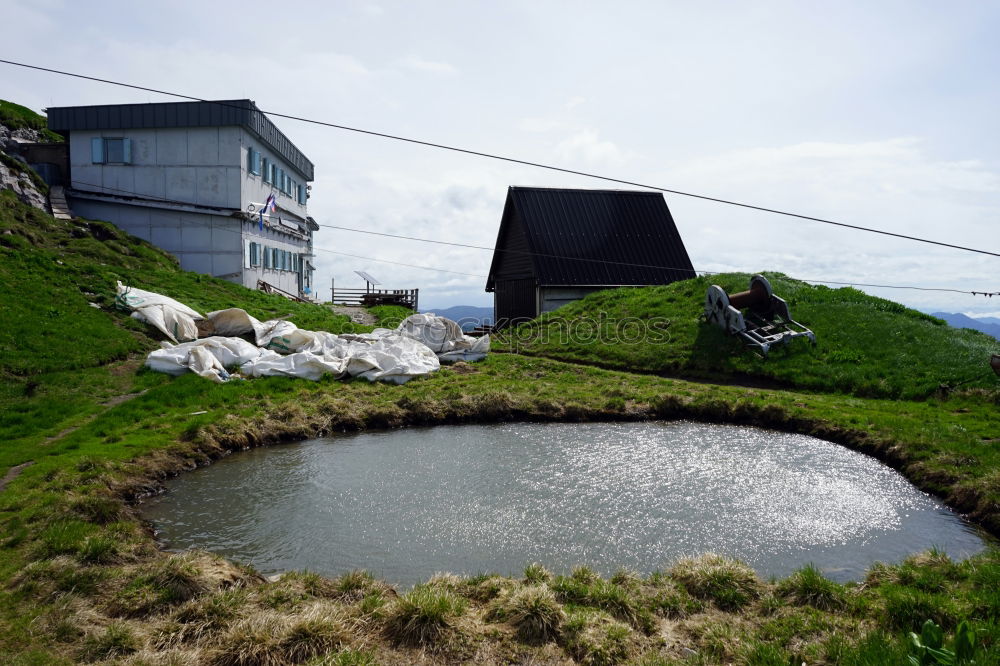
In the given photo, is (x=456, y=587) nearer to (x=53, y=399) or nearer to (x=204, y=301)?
(x=53, y=399)

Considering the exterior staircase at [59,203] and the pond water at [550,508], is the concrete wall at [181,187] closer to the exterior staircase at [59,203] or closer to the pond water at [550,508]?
the exterior staircase at [59,203]

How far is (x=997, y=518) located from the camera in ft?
24.9

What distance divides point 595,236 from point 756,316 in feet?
41.0

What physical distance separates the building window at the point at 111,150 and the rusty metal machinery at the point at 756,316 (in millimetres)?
29084

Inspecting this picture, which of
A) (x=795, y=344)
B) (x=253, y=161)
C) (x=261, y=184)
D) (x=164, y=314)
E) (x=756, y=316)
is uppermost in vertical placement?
(x=253, y=161)

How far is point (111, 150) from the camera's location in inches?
1197

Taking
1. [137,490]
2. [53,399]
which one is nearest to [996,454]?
[137,490]

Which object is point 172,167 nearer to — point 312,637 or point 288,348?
point 288,348

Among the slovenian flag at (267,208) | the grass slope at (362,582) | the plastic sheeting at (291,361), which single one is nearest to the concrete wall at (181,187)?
the slovenian flag at (267,208)

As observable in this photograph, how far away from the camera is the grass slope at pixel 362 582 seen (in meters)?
4.54

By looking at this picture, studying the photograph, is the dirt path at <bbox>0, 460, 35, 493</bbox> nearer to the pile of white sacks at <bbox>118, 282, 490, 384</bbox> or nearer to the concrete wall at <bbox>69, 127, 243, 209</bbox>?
the pile of white sacks at <bbox>118, 282, 490, 384</bbox>

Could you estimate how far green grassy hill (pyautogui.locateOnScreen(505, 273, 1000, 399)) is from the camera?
1589cm

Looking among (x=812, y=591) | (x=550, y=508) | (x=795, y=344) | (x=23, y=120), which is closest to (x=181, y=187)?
(x=23, y=120)

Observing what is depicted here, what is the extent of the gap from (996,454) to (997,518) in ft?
6.97
